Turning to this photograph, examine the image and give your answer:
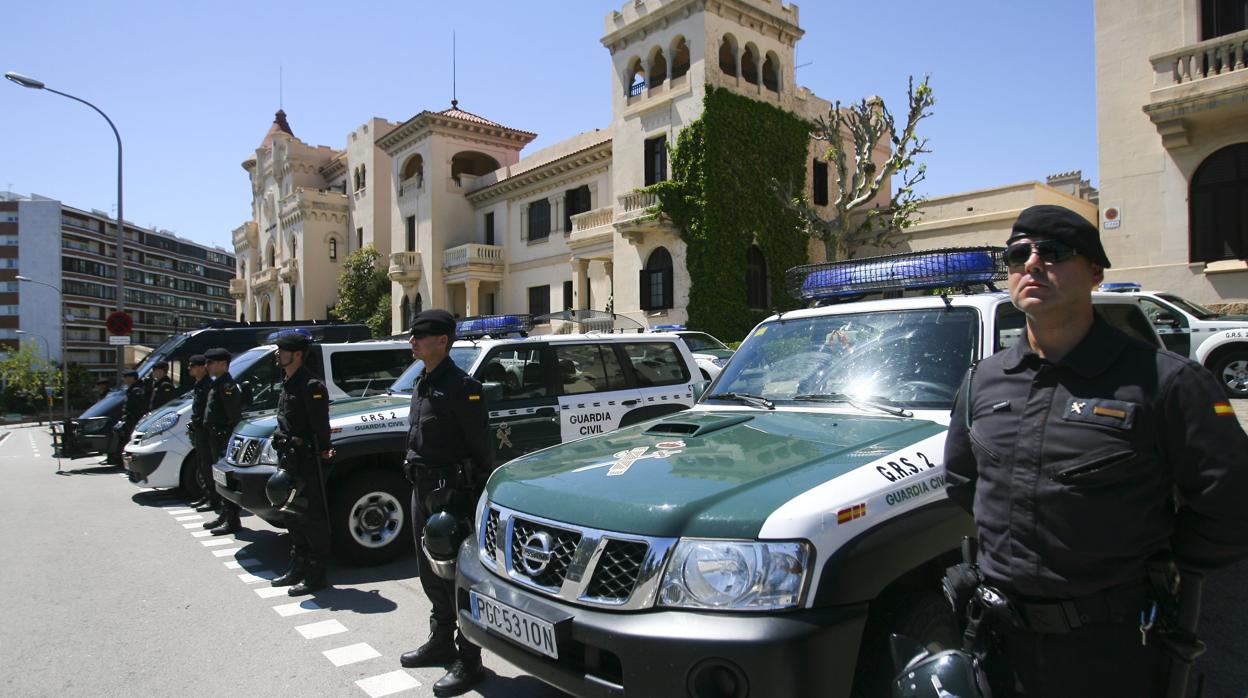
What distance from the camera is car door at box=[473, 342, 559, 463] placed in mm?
6578

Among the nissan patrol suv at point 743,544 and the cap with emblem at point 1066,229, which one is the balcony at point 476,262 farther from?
the cap with emblem at point 1066,229

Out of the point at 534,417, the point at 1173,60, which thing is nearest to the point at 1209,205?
the point at 1173,60

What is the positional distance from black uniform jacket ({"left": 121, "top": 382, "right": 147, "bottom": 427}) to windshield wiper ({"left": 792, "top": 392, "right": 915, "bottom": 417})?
1256 centimetres

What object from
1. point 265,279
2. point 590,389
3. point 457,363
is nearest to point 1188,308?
point 590,389

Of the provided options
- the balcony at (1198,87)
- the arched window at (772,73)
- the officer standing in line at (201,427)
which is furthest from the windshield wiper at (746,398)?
the arched window at (772,73)

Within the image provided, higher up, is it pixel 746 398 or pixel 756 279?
pixel 756 279

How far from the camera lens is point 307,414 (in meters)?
5.55

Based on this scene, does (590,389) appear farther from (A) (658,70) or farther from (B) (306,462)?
(A) (658,70)

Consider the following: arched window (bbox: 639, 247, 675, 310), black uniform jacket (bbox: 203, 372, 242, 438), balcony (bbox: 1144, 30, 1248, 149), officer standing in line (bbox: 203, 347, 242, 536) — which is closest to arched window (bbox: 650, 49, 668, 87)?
arched window (bbox: 639, 247, 675, 310)

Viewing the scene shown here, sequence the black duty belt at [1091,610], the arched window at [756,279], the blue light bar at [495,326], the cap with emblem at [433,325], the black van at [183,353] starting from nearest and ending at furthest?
the black duty belt at [1091,610], the cap with emblem at [433,325], the blue light bar at [495,326], the black van at [183,353], the arched window at [756,279]

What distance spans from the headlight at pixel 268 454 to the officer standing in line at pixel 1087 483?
571 centimetres

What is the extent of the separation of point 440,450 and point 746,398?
1686 millimetres

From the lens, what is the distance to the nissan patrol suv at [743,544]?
2.29 meters

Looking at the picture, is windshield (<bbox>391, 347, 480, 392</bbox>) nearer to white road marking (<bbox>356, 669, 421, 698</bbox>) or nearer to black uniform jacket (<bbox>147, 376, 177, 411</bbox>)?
white road marking (<bbox>356, 669, 421, 698</bbox>)
